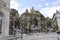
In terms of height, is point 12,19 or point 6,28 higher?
point 12,19

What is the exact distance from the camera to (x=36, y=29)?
39.2 feet

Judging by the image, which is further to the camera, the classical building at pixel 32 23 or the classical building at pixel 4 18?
the classical building at pixel 4 18

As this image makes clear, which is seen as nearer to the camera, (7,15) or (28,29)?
(28,29)

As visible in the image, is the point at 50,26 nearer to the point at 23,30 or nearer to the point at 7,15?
the point at 23,30

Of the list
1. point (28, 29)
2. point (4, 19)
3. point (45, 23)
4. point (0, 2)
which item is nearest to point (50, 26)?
point (45, 23)

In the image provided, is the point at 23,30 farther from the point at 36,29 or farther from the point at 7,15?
the point at 7,15

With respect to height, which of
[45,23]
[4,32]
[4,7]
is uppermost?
[4,7]

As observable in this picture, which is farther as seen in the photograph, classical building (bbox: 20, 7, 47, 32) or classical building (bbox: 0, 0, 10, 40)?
classical building (bbox: 0, 0, 10, 40)

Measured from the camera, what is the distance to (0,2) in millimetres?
12266

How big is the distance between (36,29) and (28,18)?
1.50 meters

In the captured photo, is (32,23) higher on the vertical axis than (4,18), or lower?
lower

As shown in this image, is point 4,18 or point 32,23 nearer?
point 32,23

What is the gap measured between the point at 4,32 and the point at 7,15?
2.04 metres

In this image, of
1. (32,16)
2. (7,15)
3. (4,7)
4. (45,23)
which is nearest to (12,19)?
(7,15)
